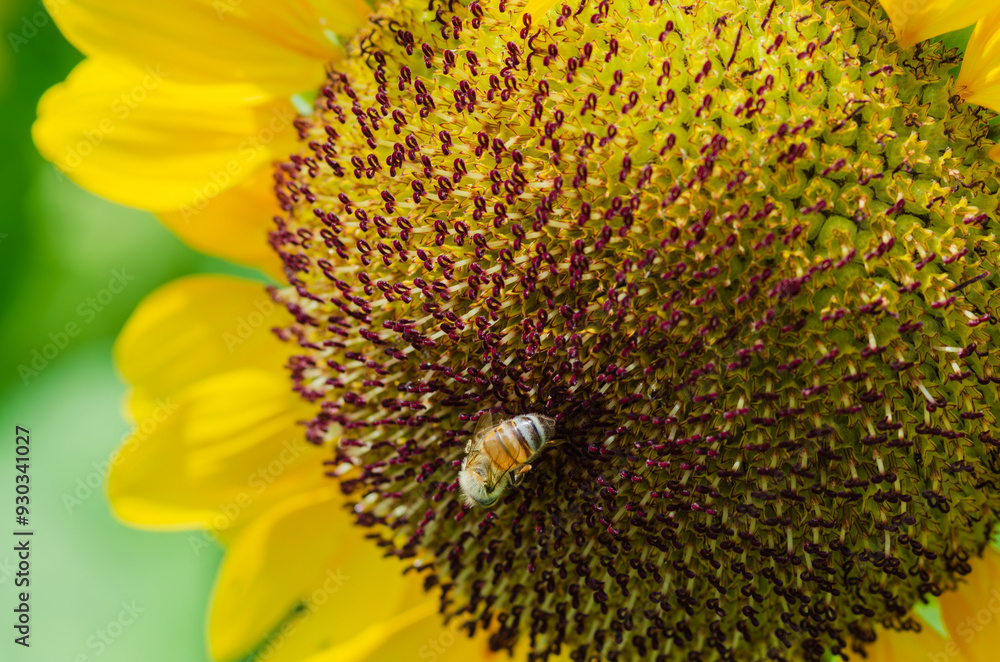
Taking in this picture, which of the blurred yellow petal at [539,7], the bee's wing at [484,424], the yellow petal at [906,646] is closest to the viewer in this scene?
the blurred yellow petal at [539,7]

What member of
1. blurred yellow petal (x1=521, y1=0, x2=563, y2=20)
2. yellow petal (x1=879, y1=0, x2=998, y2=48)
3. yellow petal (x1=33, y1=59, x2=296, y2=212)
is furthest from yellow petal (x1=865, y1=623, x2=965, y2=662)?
yellow petal (x1=33, y1=59, x2=296, y2=212)

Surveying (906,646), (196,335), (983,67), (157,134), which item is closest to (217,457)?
(196,335)

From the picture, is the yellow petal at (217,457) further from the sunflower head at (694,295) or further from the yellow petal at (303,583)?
the sunflower head at (694,295)

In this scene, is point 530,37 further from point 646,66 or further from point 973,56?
point 973,56

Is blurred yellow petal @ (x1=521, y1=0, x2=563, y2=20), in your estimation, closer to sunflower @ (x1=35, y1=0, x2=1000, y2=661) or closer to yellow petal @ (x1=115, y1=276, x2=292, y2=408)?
sunflower @ (x1=35, y1=0, x2=1000, y2=661)

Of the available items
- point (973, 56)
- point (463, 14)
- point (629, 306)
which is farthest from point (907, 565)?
point (463, 14)

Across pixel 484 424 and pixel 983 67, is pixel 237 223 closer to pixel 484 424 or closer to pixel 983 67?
pixel 484 424

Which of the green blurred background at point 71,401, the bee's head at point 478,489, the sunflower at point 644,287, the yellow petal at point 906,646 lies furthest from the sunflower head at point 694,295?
the green blurred background at point 71,401

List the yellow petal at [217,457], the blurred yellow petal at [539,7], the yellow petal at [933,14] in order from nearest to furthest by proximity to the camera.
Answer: the yellow petal at [933,14], the blurred yellow petal at [539,7], the yellow petal at [217,457]
